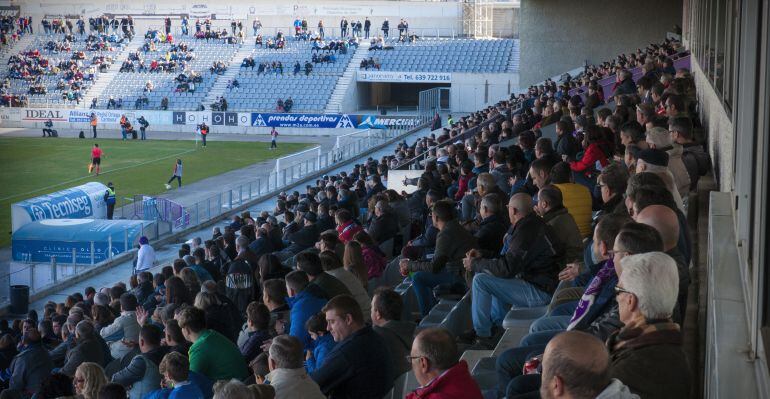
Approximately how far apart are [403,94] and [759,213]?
53.5 meters

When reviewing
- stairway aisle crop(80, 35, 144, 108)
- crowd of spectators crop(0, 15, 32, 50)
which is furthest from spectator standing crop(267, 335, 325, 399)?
crowd of spectators crop(0, 15, 32, 50)

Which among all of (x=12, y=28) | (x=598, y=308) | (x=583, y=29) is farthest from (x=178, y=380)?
(x=12, y=28)

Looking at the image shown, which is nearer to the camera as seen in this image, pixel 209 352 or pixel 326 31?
pixel 209 352

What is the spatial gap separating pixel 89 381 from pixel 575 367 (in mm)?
4081

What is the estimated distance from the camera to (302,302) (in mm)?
6824

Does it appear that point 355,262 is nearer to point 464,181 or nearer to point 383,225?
point 383,225

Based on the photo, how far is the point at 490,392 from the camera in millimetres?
5043

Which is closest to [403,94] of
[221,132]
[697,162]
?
[221,132]

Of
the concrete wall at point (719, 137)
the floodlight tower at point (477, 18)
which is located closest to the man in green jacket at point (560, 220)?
the concrete wall at point (719, 137)

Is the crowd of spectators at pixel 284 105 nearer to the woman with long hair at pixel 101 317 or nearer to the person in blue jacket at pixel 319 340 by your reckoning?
the woman with long hair at pixel 101 317

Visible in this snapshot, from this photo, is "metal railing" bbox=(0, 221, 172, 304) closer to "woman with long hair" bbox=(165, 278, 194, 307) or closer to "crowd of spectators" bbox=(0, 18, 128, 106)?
"woman with long hair" bbox=(165, 278, 194, 307)

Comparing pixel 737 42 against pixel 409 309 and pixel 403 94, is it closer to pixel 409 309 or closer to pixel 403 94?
pixel 409 309

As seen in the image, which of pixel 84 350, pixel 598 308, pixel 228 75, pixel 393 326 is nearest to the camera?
pixel 598 308

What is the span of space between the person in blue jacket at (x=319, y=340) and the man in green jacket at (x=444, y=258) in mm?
1820
